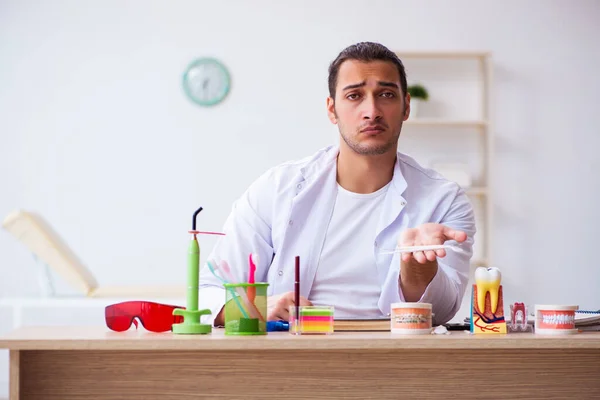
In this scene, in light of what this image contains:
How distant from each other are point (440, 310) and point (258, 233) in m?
0.55

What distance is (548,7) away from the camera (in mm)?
4656

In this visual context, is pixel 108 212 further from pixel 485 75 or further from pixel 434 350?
Answer: pixel 434 350

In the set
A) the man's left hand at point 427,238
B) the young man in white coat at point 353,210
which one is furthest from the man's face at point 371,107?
the man's left hand at point 427,238

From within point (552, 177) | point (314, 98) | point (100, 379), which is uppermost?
point (314, 98)

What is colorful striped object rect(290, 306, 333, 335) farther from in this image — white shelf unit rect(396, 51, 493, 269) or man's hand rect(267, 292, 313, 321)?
white shelf unit rect(396, 51, 493, 269)

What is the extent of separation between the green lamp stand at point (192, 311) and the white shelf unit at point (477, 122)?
9.61ft

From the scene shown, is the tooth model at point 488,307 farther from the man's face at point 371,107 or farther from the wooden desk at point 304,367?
the man's face at point 371,107

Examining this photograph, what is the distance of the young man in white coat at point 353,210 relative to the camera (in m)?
2.18

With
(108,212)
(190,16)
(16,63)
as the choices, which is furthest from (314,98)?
(16,63)

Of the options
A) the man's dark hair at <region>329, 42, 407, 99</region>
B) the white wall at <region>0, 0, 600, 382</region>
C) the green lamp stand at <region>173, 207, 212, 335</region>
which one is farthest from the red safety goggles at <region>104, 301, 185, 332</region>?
the white wall at <region>0, 0, 600, 382</region>

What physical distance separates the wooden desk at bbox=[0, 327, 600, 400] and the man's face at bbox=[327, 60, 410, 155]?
875 mm

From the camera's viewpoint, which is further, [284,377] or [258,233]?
[258,233]

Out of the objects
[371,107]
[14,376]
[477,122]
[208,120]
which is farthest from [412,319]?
[208,120]

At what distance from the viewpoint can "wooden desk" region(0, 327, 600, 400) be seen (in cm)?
136
